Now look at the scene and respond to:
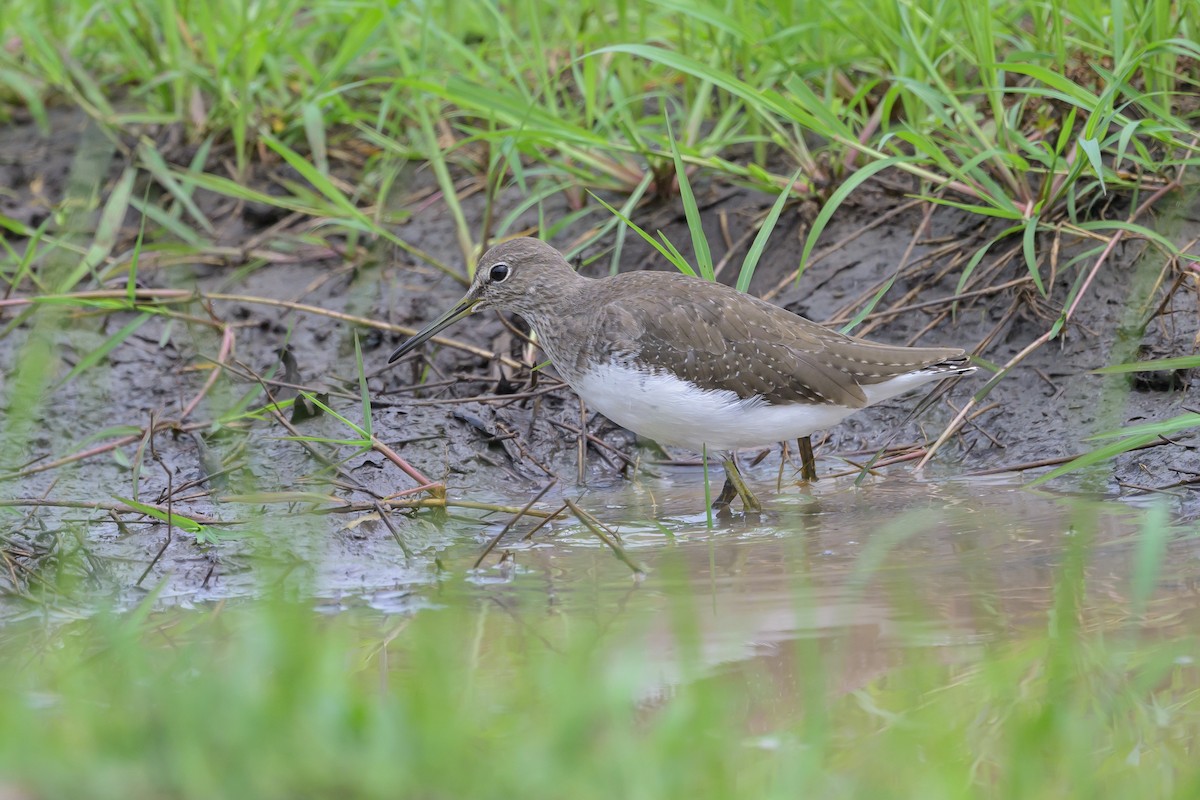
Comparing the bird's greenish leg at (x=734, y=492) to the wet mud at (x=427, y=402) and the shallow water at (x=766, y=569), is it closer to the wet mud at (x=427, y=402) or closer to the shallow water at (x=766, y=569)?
the shallow water at (x=766, y=569)

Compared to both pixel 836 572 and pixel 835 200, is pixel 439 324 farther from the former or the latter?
pixel 836 572

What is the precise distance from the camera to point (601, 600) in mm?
4344

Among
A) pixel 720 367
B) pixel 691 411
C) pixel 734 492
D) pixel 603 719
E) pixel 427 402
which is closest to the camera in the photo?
pixel 603 719

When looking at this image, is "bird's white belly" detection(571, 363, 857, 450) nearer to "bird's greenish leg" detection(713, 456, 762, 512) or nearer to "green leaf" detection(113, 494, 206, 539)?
"bird's greenish leg" detection(713, 456, 762, 512)

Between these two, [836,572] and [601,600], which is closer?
[601,600]

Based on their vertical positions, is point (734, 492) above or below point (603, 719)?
below

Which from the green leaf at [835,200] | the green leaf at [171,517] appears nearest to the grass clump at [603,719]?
the green leaf at [171,517]

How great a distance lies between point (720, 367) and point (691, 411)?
0.26 meters

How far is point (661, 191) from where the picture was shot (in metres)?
7.08

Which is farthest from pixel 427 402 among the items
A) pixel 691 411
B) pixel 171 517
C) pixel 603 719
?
pixel 603 719

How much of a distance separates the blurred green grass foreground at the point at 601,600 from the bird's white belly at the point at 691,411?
1.05 meters

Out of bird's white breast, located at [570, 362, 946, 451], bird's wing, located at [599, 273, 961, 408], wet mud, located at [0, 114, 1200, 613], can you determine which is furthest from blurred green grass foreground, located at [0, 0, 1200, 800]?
bird's white breast, located at [570, 362, 946, 451]

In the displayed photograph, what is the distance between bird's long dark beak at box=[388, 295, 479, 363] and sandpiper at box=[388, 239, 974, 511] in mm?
793

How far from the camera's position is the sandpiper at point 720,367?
212 inches
